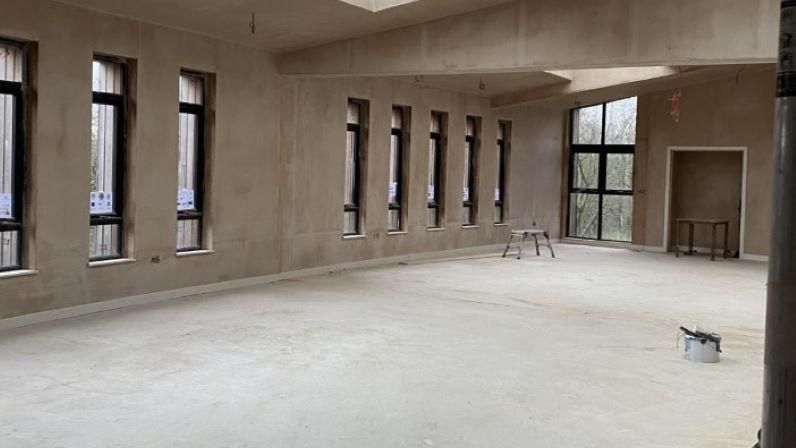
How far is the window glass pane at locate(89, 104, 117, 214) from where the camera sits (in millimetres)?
8016

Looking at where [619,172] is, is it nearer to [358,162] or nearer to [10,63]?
[358,162]

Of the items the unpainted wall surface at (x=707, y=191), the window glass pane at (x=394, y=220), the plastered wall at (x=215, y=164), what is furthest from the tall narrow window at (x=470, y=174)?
the unpainted wall surface at (x=707, y=191)

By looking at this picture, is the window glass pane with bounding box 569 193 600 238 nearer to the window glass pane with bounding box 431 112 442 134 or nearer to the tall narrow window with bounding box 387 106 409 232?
the window glass pane with bounding box 431 112 442 134

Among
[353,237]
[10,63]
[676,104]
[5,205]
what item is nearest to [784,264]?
[5,205]

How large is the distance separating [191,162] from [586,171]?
10614mm

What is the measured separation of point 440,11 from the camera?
8.89m

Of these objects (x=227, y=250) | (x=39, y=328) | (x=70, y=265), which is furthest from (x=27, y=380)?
(x=227, y=250)

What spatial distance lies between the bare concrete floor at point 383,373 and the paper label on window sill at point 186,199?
42.8 inches

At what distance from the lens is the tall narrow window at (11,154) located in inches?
281

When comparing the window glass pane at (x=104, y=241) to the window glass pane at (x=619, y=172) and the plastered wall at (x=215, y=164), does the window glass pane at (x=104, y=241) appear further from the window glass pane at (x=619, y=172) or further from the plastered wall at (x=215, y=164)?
the window glass pane at (x=619, y=172)

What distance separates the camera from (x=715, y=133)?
50.1 feet

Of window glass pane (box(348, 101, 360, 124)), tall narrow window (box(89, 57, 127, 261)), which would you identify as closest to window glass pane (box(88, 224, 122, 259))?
tall narrow window (box(89, 57, 127, 261))

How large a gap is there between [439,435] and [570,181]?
552 inches

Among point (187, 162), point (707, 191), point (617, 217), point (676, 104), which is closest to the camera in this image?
point (187, 162)
